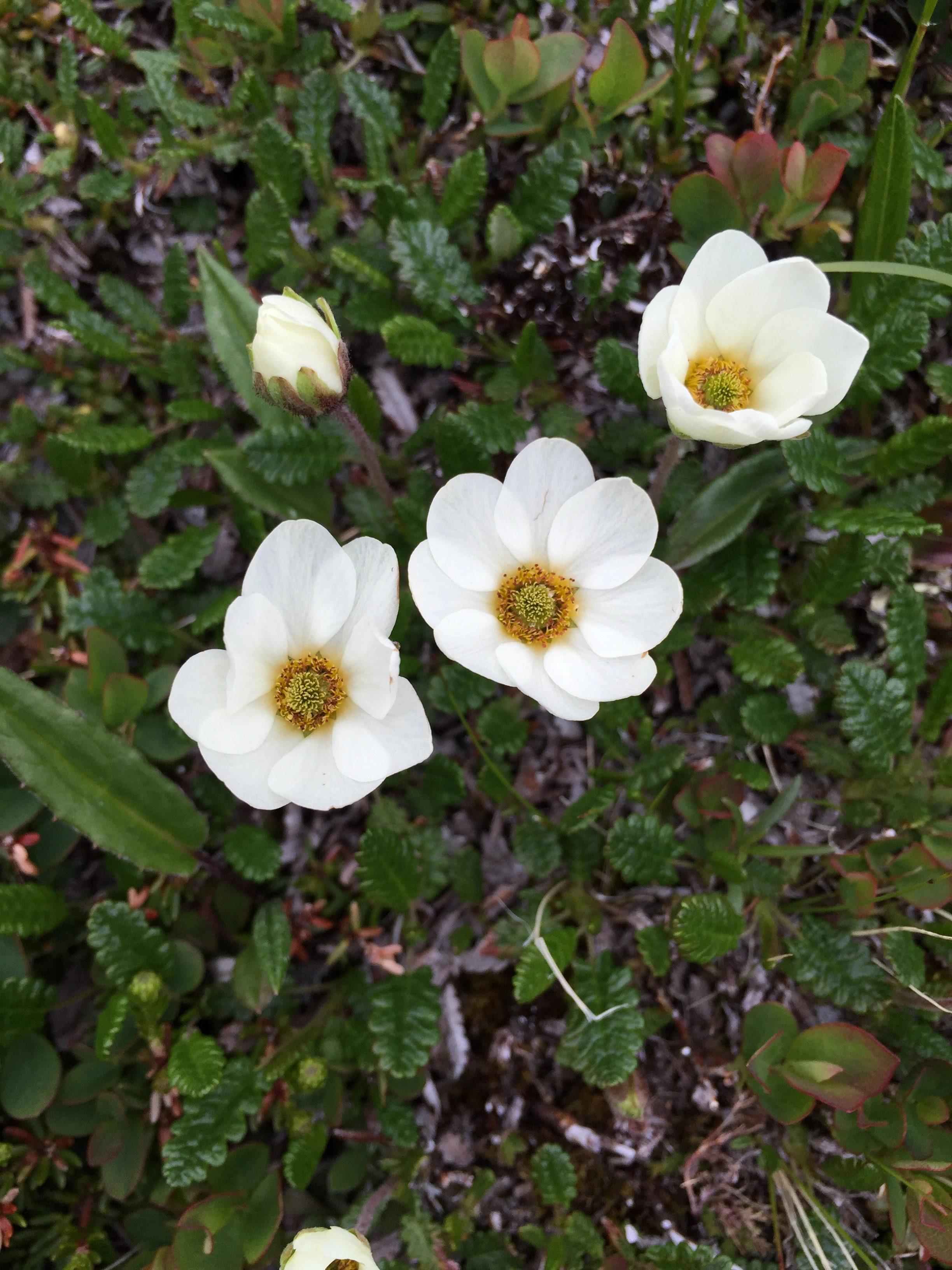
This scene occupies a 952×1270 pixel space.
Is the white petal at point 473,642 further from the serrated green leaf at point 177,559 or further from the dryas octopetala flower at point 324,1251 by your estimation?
the dryas octopetala flower at point 324,1251

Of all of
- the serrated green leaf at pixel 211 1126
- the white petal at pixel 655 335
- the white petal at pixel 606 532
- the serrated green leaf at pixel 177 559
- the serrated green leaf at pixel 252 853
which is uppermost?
the white petal at pixel 655 335

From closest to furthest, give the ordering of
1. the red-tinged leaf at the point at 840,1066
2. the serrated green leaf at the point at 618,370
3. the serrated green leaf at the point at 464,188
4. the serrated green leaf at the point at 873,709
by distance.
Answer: the red-tinged leaf at the point at 840,1066 < the serrated green leaf at the point at 873,709 < the serrated green leaf at the point at 618,370 < the serrated green leaf at the point at 464,188

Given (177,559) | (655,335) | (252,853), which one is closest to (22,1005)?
(252,853)

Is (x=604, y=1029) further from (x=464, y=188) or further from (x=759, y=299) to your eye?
(x=464, y=188)

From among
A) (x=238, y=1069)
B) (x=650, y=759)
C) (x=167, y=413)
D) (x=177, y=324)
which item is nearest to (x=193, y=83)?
(x=177, y=324)

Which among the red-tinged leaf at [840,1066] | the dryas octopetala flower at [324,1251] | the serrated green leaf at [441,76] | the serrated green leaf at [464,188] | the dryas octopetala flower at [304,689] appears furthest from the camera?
the serrated green leaf at [441,76]

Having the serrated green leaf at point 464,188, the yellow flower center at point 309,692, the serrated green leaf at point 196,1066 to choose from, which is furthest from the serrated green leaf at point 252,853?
the serrated green leaf at point 464,188
